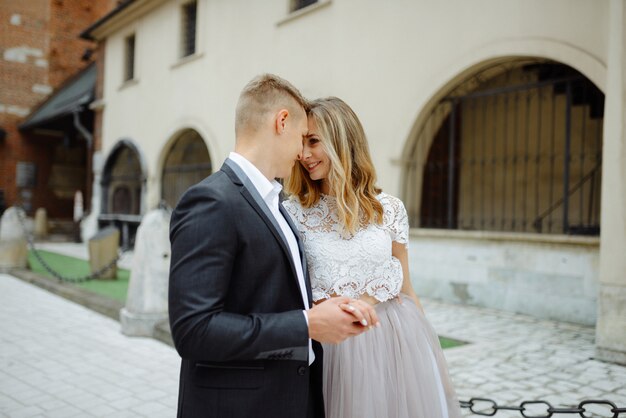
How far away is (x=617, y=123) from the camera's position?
481 cm

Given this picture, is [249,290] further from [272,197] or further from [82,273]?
[82,273]

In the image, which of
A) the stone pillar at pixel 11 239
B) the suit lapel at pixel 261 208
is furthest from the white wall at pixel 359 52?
the suit lapel at pixel 261 208

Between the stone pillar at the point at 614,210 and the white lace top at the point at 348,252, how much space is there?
3.49 metres

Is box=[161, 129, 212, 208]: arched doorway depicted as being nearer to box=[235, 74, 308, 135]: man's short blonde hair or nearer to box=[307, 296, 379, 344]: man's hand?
box=[235, 74, 308, 135]: man's short blonde hair

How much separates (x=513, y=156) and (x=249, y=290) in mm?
7318

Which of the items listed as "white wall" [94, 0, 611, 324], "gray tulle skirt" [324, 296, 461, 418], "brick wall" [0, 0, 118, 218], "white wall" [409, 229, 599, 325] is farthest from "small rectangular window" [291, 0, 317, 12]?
"brick wall" [0, 0, 118, 218]

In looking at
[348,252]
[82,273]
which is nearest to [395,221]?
[348,252]

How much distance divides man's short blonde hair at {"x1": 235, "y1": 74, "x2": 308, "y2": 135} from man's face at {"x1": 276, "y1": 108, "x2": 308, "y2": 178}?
6 cm

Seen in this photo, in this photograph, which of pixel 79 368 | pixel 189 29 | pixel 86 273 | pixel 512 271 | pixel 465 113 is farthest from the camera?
pixel 189 29

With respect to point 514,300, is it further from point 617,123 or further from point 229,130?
point 229,130

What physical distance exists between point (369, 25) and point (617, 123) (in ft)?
16.5

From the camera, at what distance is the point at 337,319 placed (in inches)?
58.4

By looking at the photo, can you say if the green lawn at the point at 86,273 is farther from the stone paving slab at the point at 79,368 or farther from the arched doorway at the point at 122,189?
the arched doorway at the point at 122,189

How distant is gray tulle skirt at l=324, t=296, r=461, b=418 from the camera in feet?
6.67
